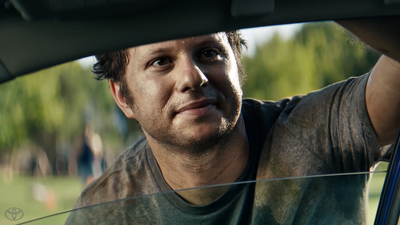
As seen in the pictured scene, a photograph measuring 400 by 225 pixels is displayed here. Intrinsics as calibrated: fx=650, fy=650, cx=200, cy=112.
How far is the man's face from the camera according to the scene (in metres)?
1.34

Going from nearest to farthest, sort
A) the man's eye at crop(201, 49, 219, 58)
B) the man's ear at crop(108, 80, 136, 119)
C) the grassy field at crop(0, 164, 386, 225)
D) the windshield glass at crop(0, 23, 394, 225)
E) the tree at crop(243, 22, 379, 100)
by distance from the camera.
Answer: the man's eye at crop(201, 49, 219, 58) → the man's ear at crop(108, 80, 136, 119) → the tree at crop(243, 22, 379, 100) → the windshield glass at crop(0, 23, 394, 225) → the grassy field at crop(0, 164, 386, 225)

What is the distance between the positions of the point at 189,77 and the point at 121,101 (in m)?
0.47

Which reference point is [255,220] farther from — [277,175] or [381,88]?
[381,88]

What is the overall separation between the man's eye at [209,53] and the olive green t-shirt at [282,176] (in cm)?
16

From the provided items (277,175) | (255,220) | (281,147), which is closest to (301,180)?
(255,220)

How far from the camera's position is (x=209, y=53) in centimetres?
145

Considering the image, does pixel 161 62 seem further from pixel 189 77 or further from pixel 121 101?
pixel 121 101

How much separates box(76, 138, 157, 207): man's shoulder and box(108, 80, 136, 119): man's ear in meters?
0.28

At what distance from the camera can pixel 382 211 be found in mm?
876

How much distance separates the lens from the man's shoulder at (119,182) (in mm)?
1200

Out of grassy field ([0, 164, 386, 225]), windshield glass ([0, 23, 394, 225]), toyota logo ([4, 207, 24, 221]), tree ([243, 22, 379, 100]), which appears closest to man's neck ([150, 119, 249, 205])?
toyota logo ([4, 207, 24, 221])

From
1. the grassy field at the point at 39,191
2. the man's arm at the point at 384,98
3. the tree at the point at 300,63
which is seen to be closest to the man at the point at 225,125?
the man's arm at the point at 384,98

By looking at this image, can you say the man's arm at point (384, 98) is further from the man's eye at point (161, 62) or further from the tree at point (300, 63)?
the tree at point (300, 63)

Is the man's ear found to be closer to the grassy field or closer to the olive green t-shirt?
the olive green t-shirt
